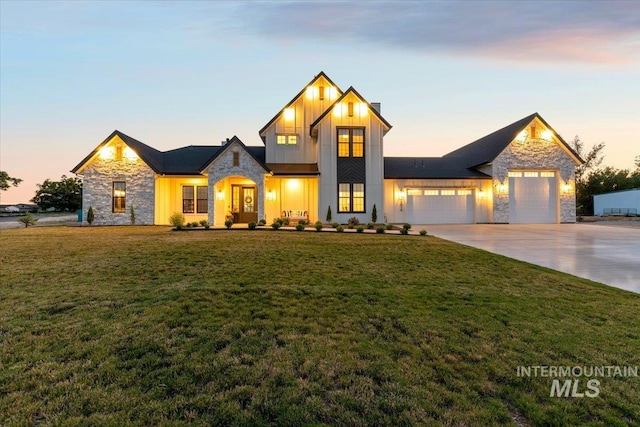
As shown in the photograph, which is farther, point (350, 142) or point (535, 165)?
point (535, 165)

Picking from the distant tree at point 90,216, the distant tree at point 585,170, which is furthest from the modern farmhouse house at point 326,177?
the distant tree at point 585,170

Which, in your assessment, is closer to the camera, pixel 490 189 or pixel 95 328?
pixel 95 328

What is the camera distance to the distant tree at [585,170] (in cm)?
3881

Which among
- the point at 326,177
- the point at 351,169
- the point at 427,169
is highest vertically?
the point at 427,169

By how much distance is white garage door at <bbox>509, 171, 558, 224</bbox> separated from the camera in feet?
72.6

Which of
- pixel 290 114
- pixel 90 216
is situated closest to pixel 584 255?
pixel 290 114

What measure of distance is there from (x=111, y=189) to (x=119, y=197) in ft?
2.30

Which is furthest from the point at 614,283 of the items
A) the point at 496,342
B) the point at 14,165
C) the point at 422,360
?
the point at 14,165

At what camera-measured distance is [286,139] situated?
21.5m

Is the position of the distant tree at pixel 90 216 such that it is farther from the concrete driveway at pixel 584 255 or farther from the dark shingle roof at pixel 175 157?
the concrete driveway at pixel 584 255

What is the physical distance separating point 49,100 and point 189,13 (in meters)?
22.6

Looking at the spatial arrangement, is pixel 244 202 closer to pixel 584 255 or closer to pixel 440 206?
pixel 440 206

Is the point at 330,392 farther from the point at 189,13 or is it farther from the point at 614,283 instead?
the point at 189,13

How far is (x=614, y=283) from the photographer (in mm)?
6254
